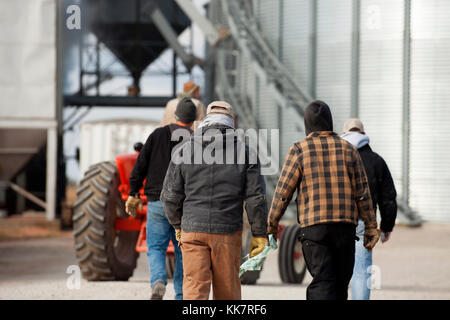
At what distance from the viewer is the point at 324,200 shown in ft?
18.5

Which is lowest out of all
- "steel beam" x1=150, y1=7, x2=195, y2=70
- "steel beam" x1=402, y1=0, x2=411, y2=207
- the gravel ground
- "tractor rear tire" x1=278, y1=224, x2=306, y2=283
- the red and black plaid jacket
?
the gravel ground

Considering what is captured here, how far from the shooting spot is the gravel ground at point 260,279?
9.55 meters

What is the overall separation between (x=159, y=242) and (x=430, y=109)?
51.0 feet

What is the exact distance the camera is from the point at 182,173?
566cm

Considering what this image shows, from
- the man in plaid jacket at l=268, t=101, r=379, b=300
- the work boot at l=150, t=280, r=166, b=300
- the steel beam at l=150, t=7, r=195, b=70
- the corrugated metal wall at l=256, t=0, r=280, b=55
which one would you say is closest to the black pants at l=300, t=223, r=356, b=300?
the man in plaid jacket at l=268, t=101, r=379, b=300

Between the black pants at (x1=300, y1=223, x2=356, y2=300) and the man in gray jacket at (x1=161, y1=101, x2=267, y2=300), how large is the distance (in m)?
0.33

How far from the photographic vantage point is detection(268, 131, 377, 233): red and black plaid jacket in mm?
5656

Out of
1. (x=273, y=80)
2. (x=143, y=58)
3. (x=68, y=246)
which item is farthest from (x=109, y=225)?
(x=143, y=58)

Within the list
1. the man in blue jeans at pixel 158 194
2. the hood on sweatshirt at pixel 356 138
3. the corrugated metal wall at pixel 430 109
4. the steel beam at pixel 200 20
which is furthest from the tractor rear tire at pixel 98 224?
the steel beam at pixel 200 20

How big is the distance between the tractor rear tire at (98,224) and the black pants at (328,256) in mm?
5111

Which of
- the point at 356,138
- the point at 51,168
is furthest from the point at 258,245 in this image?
the point at 51,168

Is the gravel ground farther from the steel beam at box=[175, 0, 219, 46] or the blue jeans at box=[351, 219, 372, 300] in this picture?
the steel beam at box=[175, 0, 219, 46]

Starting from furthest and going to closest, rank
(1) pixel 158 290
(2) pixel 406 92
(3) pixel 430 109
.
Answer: (2) pixel 406 92 → (3) pixel 430 109 → (1) pixel 158 290

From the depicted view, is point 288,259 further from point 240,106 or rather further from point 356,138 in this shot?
point 240,106
